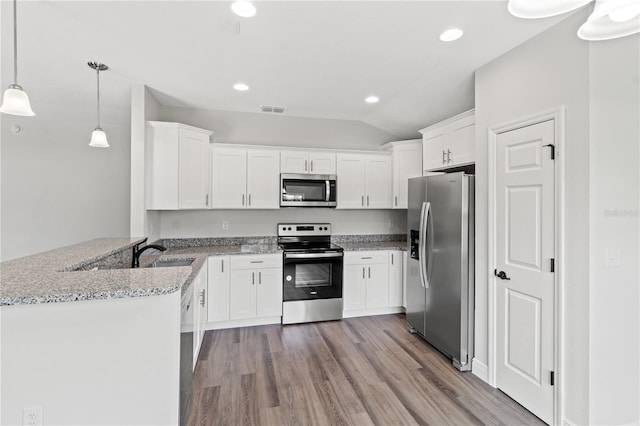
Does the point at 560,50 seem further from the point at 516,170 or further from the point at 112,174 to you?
the point at 112,174

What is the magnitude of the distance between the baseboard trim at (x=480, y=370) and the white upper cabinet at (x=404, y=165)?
7.16 feet

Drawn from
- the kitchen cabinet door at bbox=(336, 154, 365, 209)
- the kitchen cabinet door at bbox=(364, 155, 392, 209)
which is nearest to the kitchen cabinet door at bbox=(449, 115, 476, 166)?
the kitchen cabinet door at bbox=(364, 155, 392, 209)

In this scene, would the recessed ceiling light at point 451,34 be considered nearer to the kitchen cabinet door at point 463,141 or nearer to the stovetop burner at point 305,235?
the kitchen cabinet door at point 463,141

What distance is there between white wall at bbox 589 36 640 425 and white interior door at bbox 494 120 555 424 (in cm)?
22

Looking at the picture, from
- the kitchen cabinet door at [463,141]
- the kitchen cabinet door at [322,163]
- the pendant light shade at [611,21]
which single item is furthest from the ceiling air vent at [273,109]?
the pendant light shade at [611,21]

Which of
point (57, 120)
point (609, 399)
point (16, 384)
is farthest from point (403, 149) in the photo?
point (57, 120)

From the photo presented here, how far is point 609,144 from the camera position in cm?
179

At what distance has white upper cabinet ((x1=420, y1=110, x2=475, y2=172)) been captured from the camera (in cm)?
290

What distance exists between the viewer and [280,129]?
14.0 ft

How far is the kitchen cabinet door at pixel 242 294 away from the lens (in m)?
3.53

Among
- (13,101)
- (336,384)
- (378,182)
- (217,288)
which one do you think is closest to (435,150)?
(378,182)

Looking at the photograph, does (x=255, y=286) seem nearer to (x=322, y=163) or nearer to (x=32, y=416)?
(x=322, y=163)

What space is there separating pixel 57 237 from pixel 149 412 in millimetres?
4304

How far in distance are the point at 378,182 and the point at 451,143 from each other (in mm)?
1305
